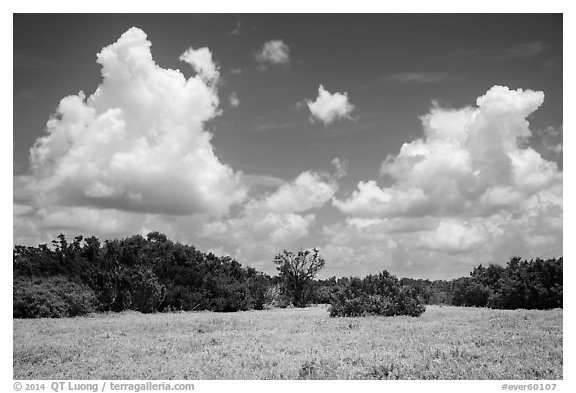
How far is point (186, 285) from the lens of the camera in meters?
39.4

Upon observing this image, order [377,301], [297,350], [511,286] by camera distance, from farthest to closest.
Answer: [511,286] → [377,301] → [297,350]

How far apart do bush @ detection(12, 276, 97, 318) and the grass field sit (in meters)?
5.16

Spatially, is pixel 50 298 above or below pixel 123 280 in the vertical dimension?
below

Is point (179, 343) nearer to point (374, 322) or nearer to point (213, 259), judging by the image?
point (374, 322)

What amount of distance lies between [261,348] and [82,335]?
866cm

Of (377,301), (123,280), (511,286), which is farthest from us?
(511,286)

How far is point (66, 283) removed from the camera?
105 ft

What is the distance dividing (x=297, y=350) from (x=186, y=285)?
23.9 m

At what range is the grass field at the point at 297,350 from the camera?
14438 millimetres

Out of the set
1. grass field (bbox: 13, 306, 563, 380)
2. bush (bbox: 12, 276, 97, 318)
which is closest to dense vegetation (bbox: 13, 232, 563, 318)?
bush (bbox: 12, 276, 97, 318)

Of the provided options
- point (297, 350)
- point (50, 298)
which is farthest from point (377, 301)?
point (50, 298)

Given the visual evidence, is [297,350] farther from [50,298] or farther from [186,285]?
[186,285]

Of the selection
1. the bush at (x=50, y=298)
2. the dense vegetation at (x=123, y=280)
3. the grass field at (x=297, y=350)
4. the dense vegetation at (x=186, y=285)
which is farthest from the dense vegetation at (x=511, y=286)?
the bush at (x=50, y=298)
